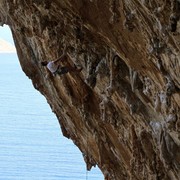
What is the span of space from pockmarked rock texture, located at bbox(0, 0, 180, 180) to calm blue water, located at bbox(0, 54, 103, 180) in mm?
4131

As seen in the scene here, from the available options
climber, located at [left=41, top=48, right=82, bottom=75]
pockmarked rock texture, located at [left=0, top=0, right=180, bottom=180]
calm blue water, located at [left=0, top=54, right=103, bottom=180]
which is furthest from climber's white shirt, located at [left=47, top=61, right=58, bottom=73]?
calm blue water, located at [left=0, top=54, right=103, bottom=180]

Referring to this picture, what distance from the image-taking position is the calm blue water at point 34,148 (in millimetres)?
9906

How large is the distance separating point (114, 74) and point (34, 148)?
7.16 metres

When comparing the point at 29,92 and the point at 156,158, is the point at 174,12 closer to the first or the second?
the point at 156,158

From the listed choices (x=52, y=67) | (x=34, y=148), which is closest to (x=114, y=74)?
(x=52, y=67)

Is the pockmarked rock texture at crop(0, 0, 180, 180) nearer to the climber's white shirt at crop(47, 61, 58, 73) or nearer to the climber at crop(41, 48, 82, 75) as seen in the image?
the climber at crop(41, 48, 82, 75)

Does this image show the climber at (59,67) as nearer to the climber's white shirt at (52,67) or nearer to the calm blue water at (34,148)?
the climber's white shirt at (52,67)

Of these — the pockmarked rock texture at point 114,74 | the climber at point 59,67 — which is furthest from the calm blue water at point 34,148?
the climber at point 59,67

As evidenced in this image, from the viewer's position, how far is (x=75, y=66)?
444 centimetres

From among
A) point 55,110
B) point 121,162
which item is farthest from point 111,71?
point 55,110

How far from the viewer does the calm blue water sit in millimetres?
9906

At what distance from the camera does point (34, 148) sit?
1073 centimetres

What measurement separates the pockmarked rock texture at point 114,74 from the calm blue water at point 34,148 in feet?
13.6

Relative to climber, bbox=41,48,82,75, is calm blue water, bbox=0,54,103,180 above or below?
below
